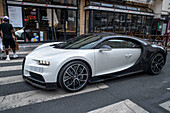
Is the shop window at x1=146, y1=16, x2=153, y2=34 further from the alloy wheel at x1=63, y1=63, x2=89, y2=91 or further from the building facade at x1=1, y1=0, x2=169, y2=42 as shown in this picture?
the alloy wheel at x1=63, y1=63, x2=89, y2=91

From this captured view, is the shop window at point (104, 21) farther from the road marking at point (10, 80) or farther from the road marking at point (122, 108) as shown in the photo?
the road marking at point (122, 108)

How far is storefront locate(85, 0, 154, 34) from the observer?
40.0ft

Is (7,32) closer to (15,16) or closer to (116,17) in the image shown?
(15,16)

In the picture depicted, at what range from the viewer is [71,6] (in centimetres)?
1151

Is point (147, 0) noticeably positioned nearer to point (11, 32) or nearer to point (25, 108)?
point (11, 32)

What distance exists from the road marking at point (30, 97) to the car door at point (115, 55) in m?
0.69

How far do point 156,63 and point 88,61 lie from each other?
9.11 feet

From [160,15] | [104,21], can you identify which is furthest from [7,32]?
[160,15]

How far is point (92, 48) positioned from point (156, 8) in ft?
54.9

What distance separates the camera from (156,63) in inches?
190

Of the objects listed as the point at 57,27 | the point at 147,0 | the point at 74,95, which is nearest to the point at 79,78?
the point at 74,95

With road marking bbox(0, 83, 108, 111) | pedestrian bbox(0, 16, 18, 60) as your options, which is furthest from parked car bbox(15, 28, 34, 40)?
road marking bbox(0, 83, 108, 111)

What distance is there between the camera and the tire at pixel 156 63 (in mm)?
4719

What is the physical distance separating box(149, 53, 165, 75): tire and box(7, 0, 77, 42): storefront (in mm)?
8446
